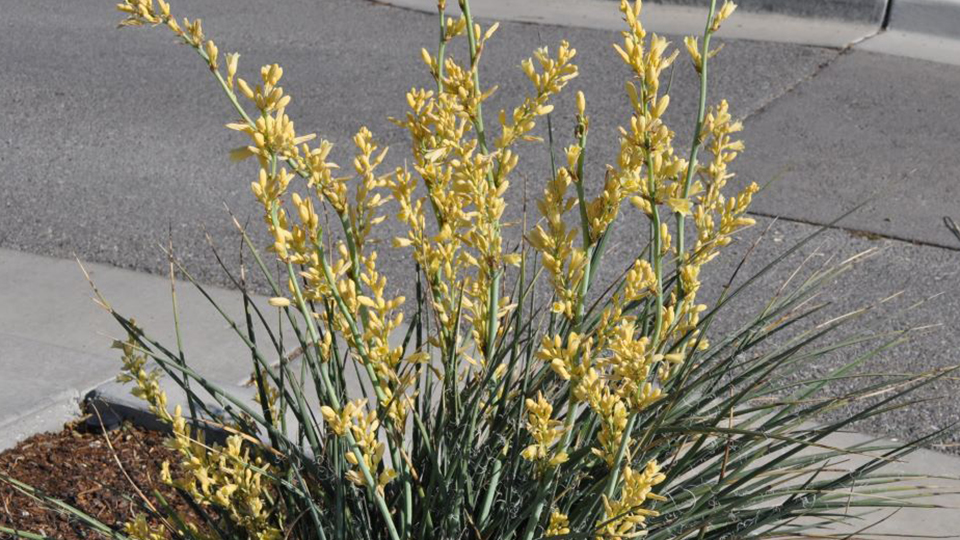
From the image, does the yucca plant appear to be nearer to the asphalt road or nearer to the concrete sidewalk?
the concrete sidewalk

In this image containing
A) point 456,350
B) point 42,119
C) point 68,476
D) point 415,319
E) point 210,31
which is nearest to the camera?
point 456,350

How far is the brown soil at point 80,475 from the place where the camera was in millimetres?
2855

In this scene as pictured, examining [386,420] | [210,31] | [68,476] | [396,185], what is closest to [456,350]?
[386,420]

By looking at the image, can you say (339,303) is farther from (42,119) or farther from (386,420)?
(42,119)

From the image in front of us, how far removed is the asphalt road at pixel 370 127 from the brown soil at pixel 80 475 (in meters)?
1.43

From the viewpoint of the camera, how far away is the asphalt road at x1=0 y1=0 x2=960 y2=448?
4930mm

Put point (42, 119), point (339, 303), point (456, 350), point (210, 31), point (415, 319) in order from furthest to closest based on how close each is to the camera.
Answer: point (210, 31), point (42, 119), point (415, 319), point (456, 350), point (339, 303)

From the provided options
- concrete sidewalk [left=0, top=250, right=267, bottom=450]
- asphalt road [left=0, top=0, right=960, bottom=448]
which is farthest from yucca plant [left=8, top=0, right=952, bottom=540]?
asphalt road [left=0, top=0, right=960, bottom=448]

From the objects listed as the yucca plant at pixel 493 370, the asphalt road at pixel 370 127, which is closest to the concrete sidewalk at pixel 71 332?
the asphalt road at pixel 370 127

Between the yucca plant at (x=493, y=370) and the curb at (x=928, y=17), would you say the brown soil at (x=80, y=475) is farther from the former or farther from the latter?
the curb at (x=928, y=17)

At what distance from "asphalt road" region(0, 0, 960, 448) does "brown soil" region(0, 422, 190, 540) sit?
1.43 m

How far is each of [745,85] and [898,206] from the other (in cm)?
200

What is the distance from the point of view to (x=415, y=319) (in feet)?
7.64

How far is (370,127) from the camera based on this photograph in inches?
259
